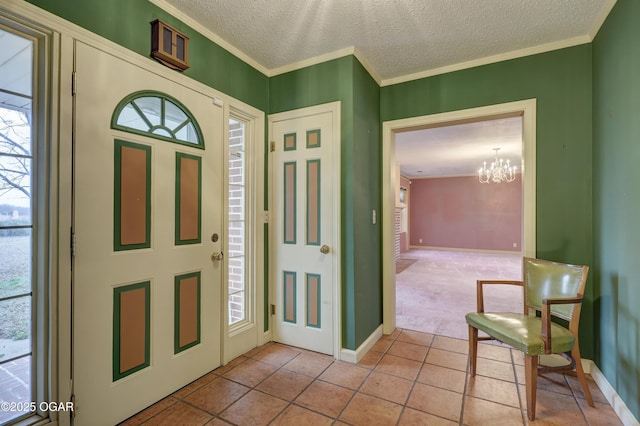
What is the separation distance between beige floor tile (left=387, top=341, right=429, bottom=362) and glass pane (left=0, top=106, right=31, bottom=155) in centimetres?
276

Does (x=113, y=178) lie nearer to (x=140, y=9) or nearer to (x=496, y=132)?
(x=140, y=9)

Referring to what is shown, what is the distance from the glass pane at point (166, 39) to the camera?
1820 mm

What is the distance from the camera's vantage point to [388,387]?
80.0 inches

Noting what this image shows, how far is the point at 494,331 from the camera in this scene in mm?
1951

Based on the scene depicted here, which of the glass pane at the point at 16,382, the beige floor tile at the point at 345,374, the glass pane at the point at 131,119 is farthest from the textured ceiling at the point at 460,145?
the glass pane at the point at 16,382

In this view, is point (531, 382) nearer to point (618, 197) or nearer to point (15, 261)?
point (618, 197)

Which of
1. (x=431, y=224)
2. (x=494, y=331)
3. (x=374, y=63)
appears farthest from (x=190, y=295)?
(x=431, y=224)

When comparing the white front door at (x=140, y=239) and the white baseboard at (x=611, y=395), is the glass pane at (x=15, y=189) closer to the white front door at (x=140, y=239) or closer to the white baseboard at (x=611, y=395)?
the white front door at (x=140, y=239)

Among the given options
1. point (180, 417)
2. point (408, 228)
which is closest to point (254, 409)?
point (180, 417)

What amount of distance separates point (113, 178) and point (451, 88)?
2709 mm

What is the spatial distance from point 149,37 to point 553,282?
310cm

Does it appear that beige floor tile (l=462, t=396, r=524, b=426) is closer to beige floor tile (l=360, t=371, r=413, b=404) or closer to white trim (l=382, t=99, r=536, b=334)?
beige floor tile (l=360, t=371, r=413, b=404)

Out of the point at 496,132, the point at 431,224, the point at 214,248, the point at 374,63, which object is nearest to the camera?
the point at 214,248

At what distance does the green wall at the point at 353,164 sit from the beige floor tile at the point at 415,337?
316 millimetres
